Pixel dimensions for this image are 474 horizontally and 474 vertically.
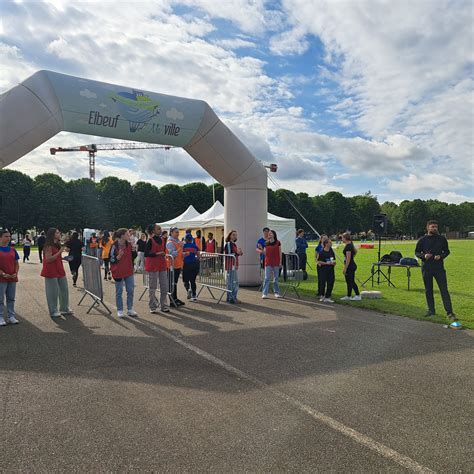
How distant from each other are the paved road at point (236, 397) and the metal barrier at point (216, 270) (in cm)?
270

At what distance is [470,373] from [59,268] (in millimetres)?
7371

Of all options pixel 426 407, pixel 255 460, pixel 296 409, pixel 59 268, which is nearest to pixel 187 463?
pixel 255 460

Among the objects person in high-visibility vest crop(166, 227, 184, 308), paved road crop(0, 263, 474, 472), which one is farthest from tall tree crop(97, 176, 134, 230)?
paved road crop(0, 263, 474, 472)

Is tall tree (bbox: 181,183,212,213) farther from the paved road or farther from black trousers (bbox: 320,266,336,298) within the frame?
the paved road

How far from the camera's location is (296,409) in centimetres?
409

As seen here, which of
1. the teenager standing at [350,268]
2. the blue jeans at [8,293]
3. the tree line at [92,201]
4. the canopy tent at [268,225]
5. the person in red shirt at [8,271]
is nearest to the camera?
the person in red shirt at [8,271]

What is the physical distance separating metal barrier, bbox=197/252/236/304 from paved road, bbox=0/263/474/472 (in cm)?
270

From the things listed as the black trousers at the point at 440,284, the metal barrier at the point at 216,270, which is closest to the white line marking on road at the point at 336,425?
the metal barrier at the point at 216,270

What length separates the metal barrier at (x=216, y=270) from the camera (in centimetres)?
1041

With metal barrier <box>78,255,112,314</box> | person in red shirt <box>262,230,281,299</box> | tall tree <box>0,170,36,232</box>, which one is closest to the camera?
metal barrier <box>78,255,112,314</box>

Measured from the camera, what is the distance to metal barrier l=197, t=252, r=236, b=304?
10406 millimetres

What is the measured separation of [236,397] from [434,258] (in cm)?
542

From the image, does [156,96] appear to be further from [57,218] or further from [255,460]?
[57,218]

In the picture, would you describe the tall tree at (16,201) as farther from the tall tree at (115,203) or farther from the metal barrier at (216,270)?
the metal barrier at (216,270)
